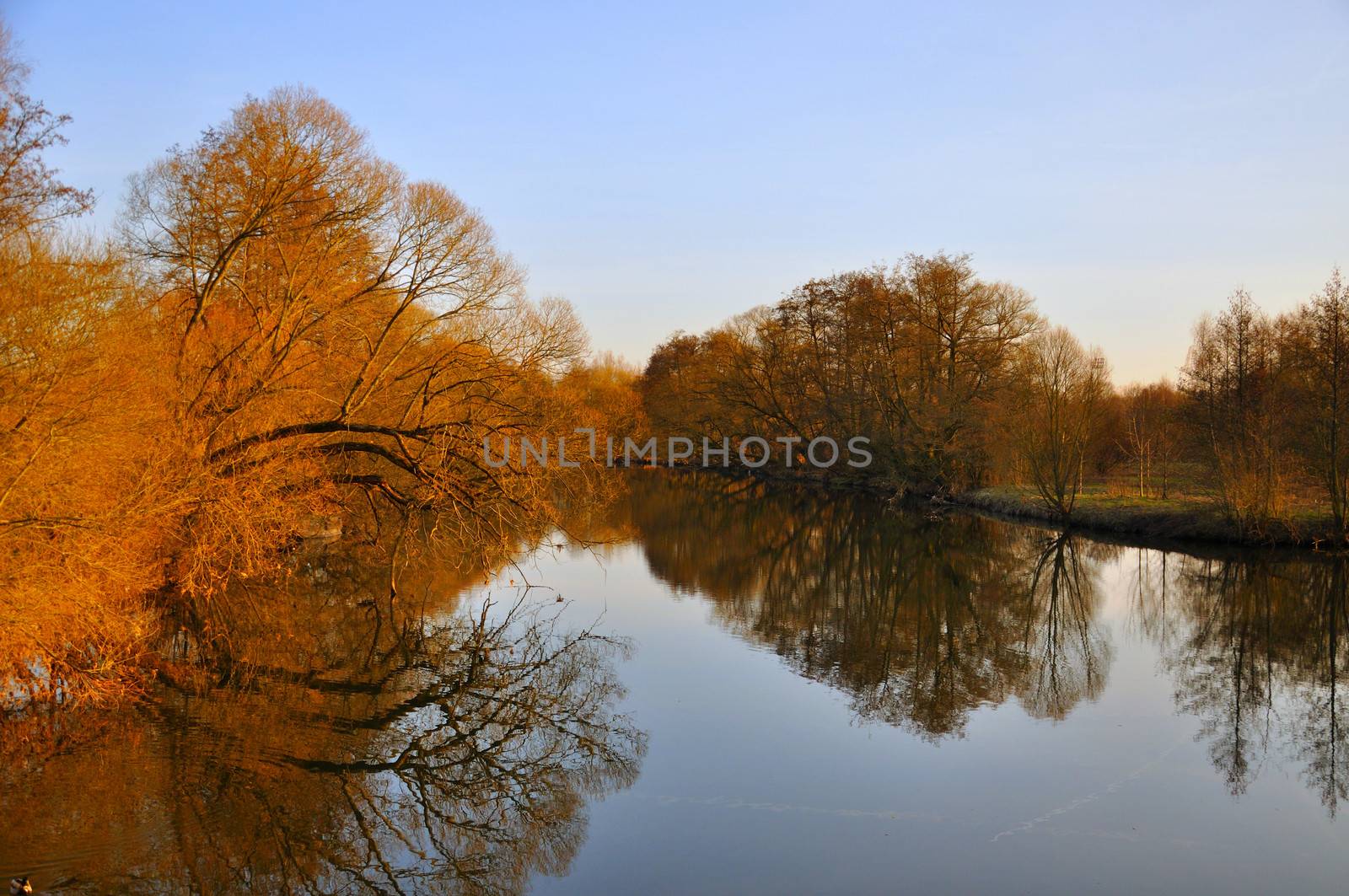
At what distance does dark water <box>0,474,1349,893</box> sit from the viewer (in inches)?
235

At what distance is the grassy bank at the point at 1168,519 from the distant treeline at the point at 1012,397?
38cm

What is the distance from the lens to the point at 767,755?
8.15 m

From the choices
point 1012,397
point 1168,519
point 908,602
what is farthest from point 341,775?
point 1012,397

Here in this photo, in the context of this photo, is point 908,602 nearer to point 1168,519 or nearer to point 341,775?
point 341,775

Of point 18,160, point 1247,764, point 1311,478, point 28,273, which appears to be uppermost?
point 18,160

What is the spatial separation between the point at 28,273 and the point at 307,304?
6.22 metres

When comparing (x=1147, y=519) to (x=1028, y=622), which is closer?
(x=1028, y=622)

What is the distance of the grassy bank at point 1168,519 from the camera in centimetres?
1994

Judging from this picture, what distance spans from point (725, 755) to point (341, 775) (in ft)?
10.6

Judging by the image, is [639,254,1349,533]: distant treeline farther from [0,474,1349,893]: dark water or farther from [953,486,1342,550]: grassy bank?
[0,474,1349,893]: dark water

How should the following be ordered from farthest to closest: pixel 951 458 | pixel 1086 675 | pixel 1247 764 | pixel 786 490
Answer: pixel 786 490, pixel 951 458, pixel 1086 675, pixel 1247 764

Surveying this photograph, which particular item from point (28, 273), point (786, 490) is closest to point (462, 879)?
point (28, 273)

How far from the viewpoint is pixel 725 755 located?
26.7 feet

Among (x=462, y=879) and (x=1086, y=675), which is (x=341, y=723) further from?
(x=1086, y=675)
